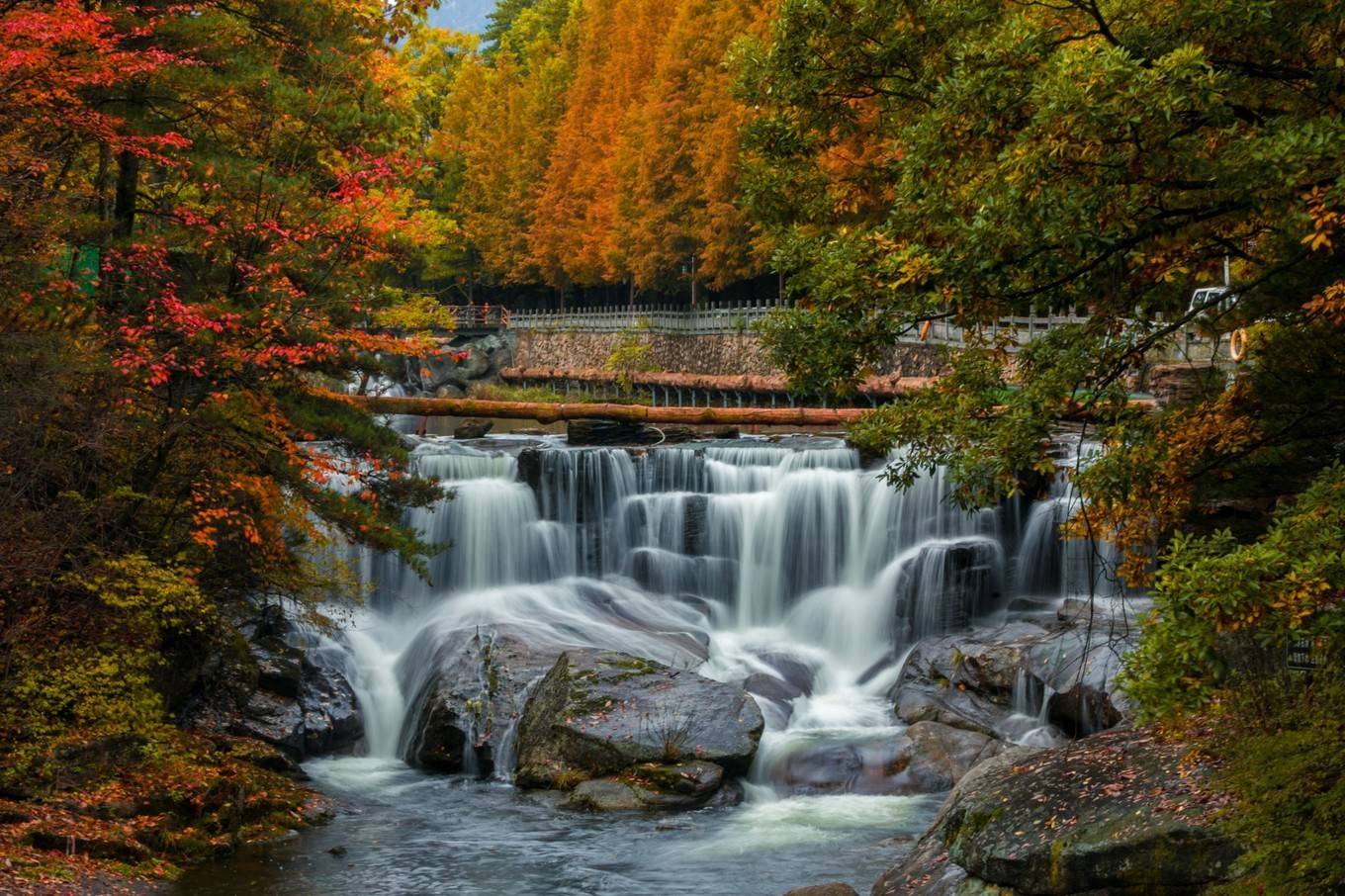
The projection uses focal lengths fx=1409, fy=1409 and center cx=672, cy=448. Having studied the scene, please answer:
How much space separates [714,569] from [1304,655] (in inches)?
534

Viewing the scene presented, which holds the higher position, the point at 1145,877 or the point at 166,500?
the point at 166,500

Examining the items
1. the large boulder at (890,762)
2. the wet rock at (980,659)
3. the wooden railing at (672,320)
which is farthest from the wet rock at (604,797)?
the wooden railing at (672,320)

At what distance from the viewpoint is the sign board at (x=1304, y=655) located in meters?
8.32

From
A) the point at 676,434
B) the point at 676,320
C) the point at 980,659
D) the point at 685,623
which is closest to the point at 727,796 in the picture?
the point at 980,659

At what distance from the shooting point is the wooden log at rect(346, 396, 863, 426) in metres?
26.8

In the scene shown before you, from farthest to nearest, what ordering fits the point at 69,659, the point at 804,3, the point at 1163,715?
the point at 69,659 < the point at 804,3 < the point at 1163,715

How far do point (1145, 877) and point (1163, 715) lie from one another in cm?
174

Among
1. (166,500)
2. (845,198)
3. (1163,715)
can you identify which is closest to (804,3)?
(845,198)

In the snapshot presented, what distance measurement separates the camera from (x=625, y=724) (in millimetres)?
16047

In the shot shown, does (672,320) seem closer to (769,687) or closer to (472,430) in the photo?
(472,430)

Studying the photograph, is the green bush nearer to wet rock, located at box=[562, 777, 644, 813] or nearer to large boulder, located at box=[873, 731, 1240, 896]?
large boulder, located at box=[873, 731, 1240, 896]

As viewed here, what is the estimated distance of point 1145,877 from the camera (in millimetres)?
8930

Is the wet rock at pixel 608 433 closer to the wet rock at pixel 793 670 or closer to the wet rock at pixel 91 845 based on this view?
→ the wet rock at pixel 793 670

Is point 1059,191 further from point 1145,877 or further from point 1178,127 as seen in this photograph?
point 1145,877
